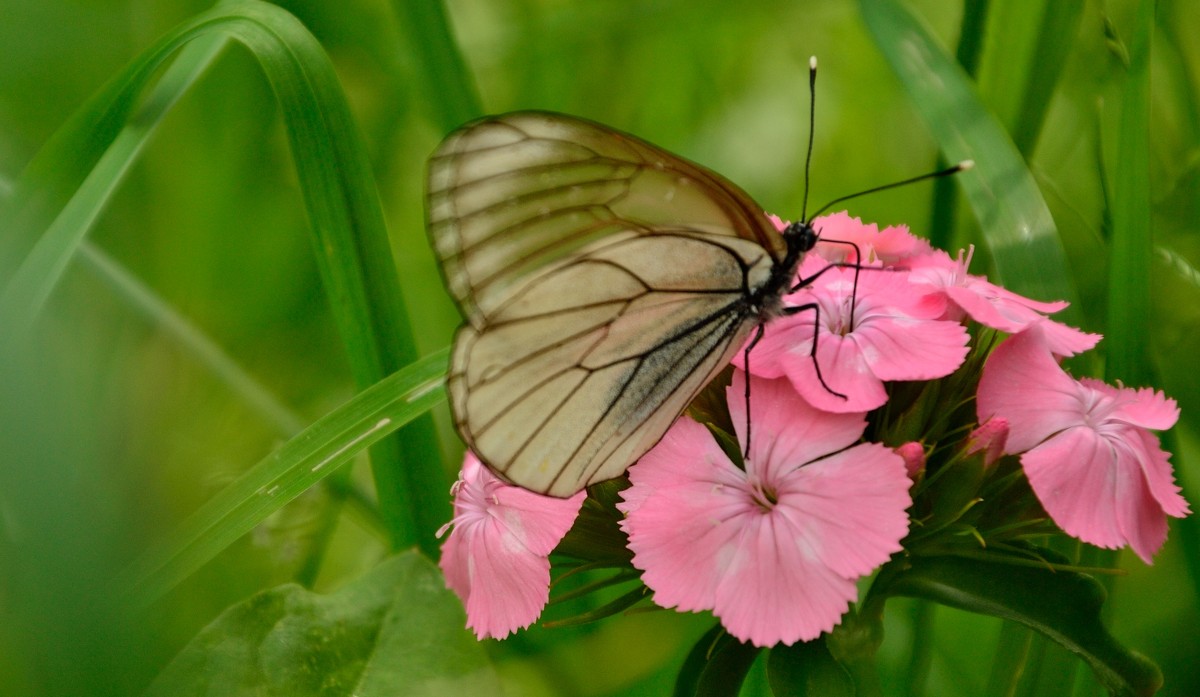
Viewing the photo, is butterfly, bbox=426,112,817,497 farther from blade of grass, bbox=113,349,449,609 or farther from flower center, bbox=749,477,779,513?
blade of grass, bbox=113,349,449,609

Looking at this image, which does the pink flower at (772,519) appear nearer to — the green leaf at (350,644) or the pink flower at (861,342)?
the pink flower at (861,342)

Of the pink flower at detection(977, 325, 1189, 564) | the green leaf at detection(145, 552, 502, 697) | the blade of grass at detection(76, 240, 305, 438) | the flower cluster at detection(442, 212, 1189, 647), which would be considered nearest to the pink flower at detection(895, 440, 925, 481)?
the flower cluster at detection(442, 212, 1189, 647)

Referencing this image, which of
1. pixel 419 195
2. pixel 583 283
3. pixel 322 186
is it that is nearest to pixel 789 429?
pixel 583 283

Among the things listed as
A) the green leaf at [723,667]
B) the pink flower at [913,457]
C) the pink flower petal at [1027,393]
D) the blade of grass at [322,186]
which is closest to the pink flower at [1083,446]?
the pink flower petal at [1027,393]

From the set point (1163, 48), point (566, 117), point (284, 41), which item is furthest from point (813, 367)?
point (1163, 48)

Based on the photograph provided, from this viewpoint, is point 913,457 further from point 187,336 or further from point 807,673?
point 187,336

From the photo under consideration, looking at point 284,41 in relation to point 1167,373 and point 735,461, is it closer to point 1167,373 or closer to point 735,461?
point 735,461
